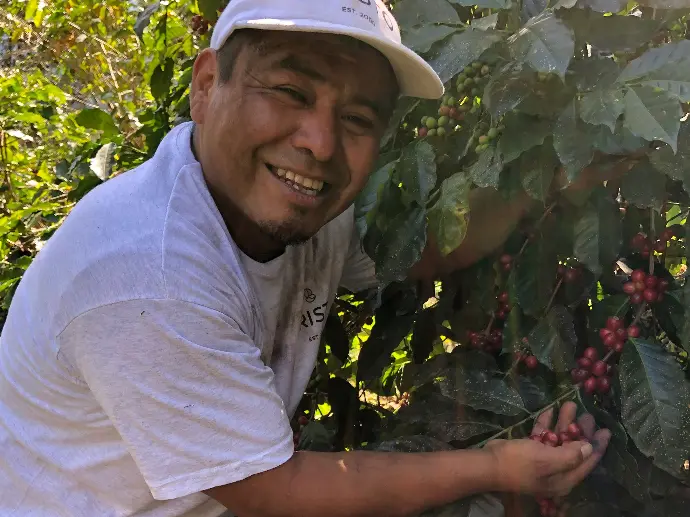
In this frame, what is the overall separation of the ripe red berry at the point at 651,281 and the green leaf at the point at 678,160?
214 mm

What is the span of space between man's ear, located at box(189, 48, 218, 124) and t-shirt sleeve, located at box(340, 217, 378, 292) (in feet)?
1.63

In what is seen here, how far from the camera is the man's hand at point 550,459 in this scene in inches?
39.8

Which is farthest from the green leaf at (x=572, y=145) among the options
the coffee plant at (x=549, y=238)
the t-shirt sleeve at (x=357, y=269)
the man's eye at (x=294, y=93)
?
the t-shirt sleeve at (x=357, y=269)

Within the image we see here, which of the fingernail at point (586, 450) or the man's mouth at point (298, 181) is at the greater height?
the man's mouth at point (298, 181)

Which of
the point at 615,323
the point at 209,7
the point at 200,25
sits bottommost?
the point at 615,323

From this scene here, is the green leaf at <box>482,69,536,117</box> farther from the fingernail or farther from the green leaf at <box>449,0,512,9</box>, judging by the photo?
the fingernail

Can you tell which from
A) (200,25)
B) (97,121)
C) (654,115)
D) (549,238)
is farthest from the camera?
(97,121)

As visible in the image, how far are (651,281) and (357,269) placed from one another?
750mm

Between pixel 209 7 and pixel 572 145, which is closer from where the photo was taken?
pixel 572 145

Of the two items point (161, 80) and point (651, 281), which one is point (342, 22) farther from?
point (161, 80)

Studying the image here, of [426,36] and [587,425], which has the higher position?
[426,36]

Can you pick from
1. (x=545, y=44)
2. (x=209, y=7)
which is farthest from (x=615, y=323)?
(x=209, y=7)

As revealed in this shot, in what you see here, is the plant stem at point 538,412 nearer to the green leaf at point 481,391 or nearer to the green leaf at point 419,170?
the green leaf at point 481,391

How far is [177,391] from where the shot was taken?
3.36ft
